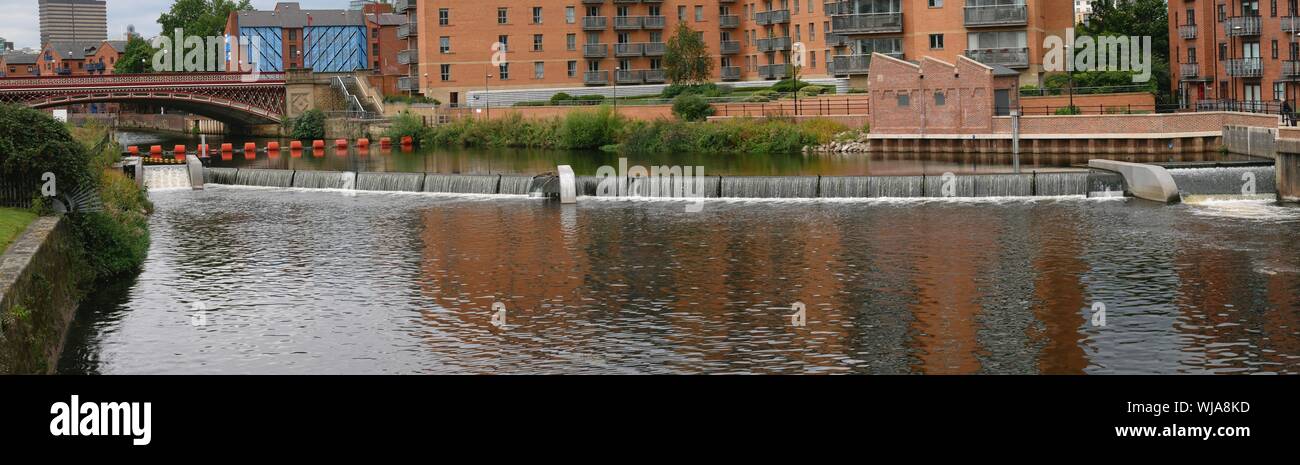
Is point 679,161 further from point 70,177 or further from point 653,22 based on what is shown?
point 70,177

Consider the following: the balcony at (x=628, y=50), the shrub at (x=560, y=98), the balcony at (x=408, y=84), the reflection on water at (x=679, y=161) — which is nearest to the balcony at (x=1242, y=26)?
the reflection on water at (x=679, y=161)

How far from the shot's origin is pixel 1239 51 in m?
83.9

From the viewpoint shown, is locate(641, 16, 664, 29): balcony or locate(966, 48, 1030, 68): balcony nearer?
locate(966, 48, 1030, 68): balcony

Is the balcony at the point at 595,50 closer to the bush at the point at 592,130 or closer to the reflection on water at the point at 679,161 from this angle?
the reflection on water at the point at 679,161

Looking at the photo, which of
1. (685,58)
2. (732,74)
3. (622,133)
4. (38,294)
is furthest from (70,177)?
(732,74)

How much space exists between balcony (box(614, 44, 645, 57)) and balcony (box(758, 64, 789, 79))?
998 centimetres

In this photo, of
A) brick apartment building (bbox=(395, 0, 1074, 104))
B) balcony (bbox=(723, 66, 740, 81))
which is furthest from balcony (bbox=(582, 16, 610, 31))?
balcony (bbox=(723, 66, 740, 81))

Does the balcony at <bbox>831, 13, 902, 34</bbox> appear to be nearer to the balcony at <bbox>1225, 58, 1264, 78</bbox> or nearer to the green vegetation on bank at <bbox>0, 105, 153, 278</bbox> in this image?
the balcony at <bbox>1225, 58, 1264, 78</bbox>

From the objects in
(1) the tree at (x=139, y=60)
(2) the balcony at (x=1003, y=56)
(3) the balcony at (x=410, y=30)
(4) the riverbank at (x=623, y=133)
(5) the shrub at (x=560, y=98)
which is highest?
(1) the tree at (x=139, y=60)

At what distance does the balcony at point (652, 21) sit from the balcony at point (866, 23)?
2572 centimetres

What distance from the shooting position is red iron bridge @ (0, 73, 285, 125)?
110438mm

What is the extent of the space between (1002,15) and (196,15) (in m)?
125

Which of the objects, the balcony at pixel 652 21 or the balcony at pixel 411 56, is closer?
the balcony at pixel 652 21

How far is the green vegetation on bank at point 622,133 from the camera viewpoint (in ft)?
292
